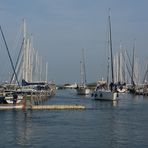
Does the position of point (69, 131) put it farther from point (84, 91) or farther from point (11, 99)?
point (84, 91)

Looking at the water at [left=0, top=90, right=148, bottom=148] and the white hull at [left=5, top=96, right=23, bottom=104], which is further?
the white hull at [left=5, top=96, right=23, bottom=104]

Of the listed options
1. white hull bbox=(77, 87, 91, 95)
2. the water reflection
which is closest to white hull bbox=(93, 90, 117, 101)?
the water reflection

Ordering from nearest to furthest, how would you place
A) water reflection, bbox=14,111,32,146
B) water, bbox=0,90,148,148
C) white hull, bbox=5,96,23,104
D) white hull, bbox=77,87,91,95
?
water, bbox=0,90,148,148 < water reflection, bbox=14,111,32,146 < white hull, bbox=5,96,23,104 < white hull, bbox=77,87,91,95

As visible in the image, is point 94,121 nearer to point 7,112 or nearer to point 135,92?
point 7,112

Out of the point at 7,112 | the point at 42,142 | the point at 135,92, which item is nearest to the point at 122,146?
the point at 42,142

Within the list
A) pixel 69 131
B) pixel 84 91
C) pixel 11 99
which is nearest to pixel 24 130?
pixel 69 131

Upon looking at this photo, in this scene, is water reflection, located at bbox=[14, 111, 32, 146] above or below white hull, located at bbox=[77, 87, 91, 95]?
below

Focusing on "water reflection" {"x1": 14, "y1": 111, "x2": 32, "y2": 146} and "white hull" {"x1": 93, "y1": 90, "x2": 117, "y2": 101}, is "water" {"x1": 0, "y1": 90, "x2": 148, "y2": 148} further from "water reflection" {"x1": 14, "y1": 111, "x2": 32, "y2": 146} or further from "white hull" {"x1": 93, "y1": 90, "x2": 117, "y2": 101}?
"white hull" {"x1": 93, "y1": 90, "x2": 117, "y2": 101}

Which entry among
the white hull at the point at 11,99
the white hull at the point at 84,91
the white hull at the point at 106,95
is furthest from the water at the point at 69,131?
the white hull at the point at 84,91

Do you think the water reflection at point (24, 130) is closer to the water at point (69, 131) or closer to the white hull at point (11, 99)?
the water at point (69, 131)

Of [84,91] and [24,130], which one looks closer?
[24,130]

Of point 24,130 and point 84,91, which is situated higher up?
point 84,91

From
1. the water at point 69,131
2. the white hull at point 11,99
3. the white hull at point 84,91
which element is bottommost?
the water at point 69,131

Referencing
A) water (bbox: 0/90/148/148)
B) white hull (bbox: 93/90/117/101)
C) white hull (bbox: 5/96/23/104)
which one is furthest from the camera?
white hull (bbox: 93/90/117/101)
